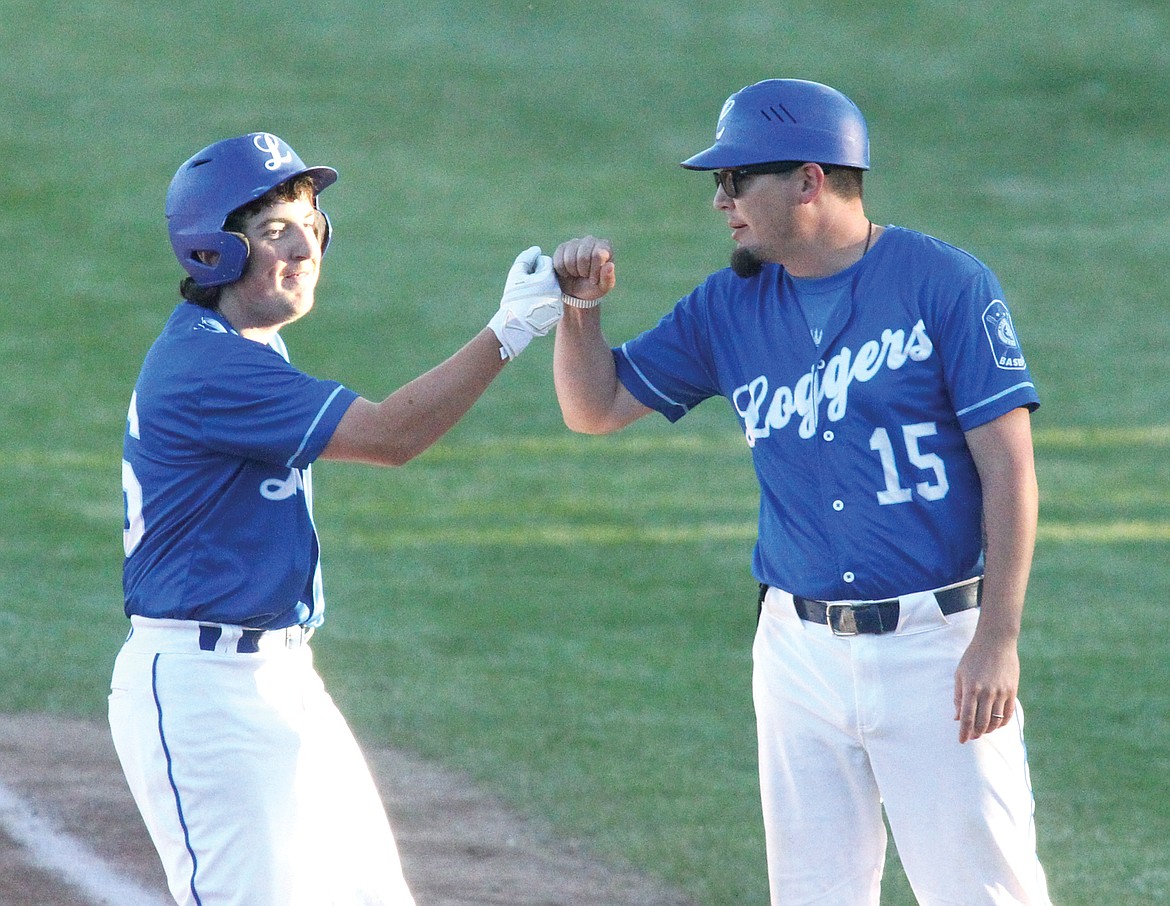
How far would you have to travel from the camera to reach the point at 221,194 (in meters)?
3.79

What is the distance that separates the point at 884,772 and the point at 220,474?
1577mm

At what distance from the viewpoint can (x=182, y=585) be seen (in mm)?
3656

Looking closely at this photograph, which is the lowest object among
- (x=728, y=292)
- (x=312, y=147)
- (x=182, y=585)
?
(x=182, y=585)

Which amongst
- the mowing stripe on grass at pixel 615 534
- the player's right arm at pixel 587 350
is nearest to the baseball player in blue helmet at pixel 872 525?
the player's right arm at pixel 587 350

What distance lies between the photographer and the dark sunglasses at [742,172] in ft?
12.3

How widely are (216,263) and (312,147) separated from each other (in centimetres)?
1556

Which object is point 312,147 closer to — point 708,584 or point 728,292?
point 708,584

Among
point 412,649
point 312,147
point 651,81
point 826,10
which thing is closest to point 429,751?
point 412,649

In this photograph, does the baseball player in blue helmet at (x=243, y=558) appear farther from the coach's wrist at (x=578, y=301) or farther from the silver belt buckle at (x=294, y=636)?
the coach's wrist at (x=578, y=301)

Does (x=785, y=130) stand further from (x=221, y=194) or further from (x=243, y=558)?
(x=243, y=558)

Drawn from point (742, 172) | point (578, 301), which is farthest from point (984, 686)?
point (578, 301)

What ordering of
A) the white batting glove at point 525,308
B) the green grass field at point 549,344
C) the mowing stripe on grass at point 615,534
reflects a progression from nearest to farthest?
the white batting glove at point 525,308, the green grass field at point 549,344, the mowing stripe on grass at point 615,534

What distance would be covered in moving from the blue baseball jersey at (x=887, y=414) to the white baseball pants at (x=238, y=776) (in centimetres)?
110

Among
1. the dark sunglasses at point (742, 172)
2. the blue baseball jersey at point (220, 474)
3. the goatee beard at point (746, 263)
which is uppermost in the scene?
the dark sunglasses at point (742, 172)
